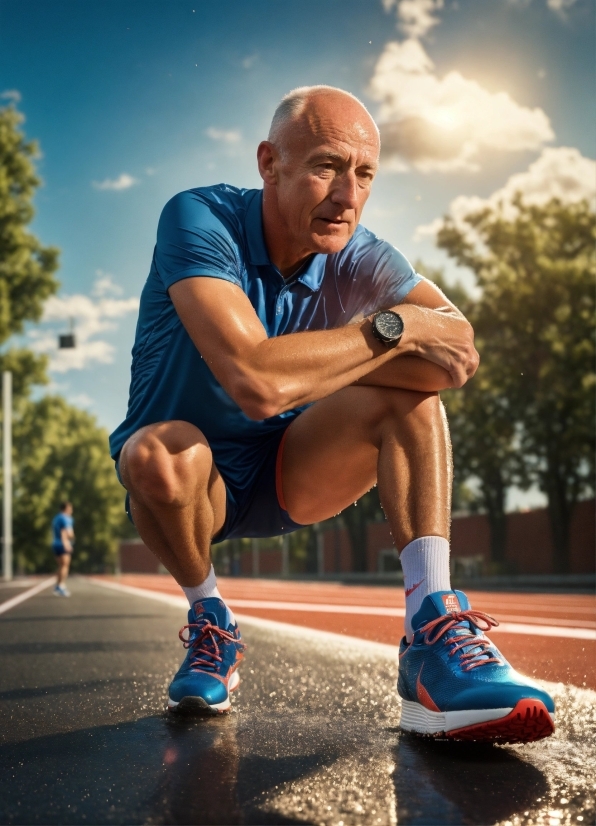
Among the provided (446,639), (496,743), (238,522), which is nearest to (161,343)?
(238,522)

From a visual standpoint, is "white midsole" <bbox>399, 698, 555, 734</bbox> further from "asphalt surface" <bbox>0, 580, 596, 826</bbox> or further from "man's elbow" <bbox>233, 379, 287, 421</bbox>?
"man's elbow" <bbox>233, 379, 287, 421</bbox>

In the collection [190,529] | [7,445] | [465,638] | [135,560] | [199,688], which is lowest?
[135,560]

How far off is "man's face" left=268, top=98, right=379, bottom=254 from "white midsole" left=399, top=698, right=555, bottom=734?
3.79 ft

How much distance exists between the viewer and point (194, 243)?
7.22 ft

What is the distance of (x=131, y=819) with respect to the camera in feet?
4.08

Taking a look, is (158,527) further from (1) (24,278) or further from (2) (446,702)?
(1) (24,278)

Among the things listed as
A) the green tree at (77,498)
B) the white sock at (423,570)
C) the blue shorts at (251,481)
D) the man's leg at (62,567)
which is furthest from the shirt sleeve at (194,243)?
the green tree at (77,498)

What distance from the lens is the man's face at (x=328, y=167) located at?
2.19 metres

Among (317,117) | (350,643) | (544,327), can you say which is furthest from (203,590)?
(544,327)

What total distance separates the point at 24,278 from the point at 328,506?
2349 cm

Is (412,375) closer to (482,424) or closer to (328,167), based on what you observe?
(328,167)

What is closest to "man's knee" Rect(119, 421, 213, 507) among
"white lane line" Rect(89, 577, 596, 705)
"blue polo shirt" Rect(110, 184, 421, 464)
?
"blue polo shirt" Rect(110, 184, 421, 464)

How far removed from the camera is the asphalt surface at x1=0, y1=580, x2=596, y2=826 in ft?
4.23

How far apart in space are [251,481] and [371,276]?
674mm
